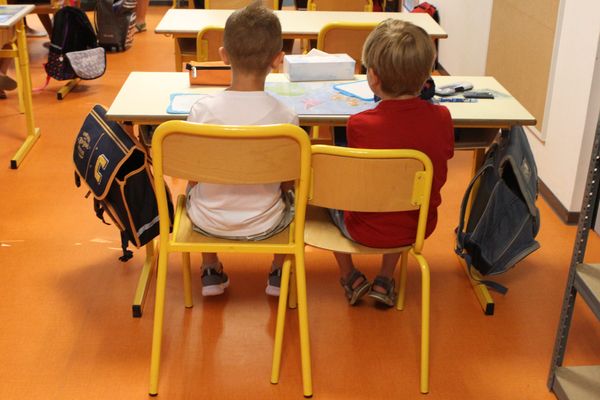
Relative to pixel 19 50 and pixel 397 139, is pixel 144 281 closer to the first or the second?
pixel 397 139

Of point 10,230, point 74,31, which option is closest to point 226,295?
point 10,230

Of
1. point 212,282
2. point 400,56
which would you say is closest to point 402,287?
point 212,282

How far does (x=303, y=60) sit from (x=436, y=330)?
1069mm

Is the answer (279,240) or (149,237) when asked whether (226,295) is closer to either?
(149,237)

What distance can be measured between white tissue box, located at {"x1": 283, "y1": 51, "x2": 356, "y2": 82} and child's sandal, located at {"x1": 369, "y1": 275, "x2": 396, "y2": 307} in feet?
2.48

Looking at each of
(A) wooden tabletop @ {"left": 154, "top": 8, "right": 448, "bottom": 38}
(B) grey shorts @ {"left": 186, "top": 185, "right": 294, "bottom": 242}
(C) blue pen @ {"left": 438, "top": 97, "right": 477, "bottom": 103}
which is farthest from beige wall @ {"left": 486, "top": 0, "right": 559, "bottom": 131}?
(B) grey shorts @ {"left": 186, "top": 185, "right": 294, "bottom": 242}

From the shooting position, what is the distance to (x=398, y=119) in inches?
90.6

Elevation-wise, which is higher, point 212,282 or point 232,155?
point 232,155

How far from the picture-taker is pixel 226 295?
2818mm

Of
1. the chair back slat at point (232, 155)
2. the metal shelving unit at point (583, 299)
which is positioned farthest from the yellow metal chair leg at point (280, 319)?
the metal shelving unit at point (583, 299)

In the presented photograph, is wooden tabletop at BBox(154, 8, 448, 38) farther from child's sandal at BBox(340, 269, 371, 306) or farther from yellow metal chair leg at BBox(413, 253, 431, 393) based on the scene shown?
yellow metal chair leg at BBox(413, 253, 431, 393)

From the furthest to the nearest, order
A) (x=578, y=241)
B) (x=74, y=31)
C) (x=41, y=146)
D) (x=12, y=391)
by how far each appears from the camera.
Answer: (x=74, y=31), (x=41, y=146), (x=12, y=391), (x=578, y=241)

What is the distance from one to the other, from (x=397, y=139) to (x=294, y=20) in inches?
77.6

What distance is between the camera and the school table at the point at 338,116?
2.54 meters
